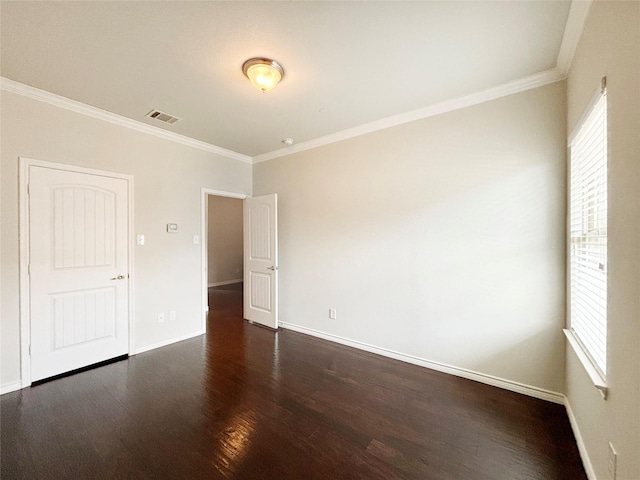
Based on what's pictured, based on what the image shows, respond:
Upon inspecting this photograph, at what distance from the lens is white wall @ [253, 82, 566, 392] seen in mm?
2172

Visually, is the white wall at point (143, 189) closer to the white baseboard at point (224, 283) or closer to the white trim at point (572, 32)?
the white baseboard at point (224, 283)

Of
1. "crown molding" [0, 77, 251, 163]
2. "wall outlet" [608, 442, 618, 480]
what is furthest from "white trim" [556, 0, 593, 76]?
"crown molding" [0, 77, 251, 163]

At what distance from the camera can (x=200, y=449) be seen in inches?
65.9

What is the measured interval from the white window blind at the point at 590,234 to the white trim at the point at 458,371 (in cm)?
68

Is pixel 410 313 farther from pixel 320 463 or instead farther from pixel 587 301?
pixel 320 463

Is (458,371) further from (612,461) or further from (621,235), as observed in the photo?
(621,235)

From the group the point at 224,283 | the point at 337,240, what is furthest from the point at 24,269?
the point at 224,283

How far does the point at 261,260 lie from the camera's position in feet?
13.4

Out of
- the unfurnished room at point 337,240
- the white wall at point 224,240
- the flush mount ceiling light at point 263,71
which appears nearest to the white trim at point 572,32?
the unfurnished room at point 337,240

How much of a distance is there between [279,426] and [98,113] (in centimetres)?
353

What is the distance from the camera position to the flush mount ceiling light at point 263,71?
6.48ft

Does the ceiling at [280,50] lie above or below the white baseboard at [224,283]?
above

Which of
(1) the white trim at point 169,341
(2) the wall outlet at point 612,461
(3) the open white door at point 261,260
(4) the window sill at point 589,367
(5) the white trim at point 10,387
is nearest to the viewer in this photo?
(2) the wall outlet at point 612,461

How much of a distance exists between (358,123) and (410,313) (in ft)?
7.53
